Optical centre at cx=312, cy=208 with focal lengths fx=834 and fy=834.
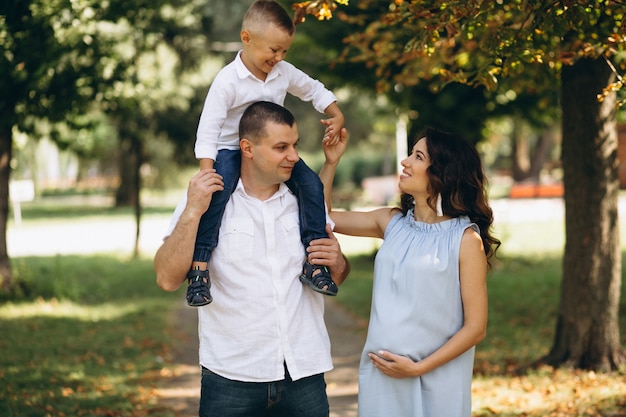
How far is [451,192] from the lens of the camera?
11.0ft

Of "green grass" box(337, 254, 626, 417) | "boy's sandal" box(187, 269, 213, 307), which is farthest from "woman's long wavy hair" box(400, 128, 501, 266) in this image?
"green grass" box(337, 254, 626, 417)

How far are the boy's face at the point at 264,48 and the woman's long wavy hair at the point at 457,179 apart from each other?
73 centimetres

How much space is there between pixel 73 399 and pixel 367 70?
717 cm

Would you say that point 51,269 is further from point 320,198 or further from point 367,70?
point 320,198

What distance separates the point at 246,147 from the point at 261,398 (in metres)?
0.99

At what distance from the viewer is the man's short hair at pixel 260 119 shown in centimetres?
328

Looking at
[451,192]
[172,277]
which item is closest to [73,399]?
[172,277]

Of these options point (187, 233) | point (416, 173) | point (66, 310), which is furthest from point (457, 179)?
point (66, 310)

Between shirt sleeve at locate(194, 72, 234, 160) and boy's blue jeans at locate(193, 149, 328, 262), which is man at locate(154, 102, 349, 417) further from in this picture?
shirt sleeve at locate(194, 72, 234, 160)

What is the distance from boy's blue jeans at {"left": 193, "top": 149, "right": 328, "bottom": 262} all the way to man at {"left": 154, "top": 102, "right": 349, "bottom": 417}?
0.12ft

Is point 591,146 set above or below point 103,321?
above

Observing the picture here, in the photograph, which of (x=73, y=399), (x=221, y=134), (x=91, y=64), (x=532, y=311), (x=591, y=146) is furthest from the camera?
(x=532, y=311)

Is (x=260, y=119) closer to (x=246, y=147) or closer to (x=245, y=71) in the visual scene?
(x=246, y=147)

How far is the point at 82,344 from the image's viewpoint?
947 cm
